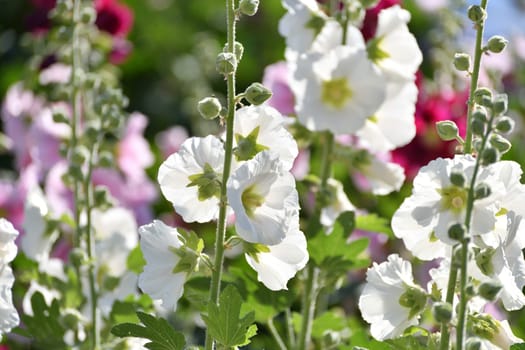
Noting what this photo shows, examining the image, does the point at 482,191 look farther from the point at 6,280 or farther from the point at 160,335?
the point at 6,280

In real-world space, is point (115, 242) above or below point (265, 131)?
below

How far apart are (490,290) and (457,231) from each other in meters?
0.06

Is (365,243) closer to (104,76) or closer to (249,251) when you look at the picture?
(249,251)

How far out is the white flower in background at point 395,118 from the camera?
58.0 inches

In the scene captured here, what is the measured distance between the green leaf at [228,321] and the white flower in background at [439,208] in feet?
0.63

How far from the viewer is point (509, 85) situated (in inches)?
127

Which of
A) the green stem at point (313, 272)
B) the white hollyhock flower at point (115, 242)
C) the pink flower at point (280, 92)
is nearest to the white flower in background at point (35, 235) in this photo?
the white hollyhock flower at point (115, 242)

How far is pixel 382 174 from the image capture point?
5.25ft

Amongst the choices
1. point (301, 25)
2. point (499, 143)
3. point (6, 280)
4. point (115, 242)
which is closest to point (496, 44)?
point (499, 143)

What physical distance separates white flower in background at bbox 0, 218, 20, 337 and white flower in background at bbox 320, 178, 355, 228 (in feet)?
1.70

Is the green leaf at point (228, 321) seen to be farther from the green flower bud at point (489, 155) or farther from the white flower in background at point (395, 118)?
the white flower in background at point (395, 118)

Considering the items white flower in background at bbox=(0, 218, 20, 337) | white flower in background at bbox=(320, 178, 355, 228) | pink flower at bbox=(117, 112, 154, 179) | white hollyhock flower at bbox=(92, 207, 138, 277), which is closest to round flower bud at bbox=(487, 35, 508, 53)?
white flower in background at bbox=(320, 178, 355, 228)

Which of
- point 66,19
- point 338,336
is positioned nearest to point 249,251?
point 338,336

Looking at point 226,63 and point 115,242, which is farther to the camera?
point 115,242
